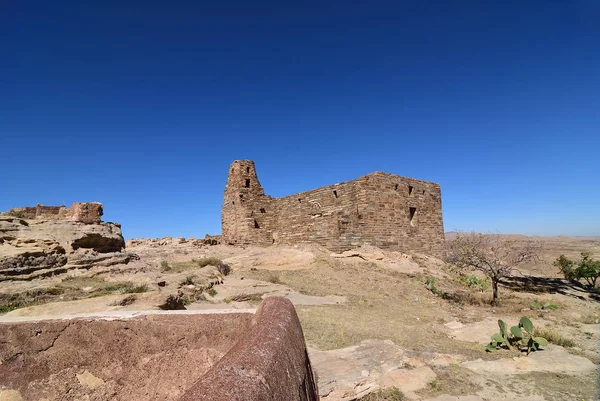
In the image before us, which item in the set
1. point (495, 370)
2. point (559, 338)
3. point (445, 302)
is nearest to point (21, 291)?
point (495, 370)

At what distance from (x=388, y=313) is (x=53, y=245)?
7946 millimetres

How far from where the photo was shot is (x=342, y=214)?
15.3 m

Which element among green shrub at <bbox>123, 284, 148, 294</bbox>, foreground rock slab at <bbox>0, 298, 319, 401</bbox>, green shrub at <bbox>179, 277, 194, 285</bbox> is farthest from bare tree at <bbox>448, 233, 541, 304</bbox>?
foreground rock slab at <bbox>0, 298, 319, 401</bbox>

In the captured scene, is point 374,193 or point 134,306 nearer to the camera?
point 134,306

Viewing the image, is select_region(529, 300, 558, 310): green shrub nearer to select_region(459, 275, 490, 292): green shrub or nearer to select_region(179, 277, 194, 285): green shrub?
select_region(459, 275, 490, 292): green shrub

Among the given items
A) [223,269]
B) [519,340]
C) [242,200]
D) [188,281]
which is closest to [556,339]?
[519,340]

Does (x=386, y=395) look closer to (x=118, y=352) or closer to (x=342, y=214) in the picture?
(x=118, y=352)

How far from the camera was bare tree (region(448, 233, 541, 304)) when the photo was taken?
9820 mm

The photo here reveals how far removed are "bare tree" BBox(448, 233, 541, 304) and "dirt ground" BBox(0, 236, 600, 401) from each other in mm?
932

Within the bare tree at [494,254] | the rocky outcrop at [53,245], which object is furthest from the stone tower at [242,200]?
the bare tree at [494,254]

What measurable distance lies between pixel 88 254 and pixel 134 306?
14.0ft

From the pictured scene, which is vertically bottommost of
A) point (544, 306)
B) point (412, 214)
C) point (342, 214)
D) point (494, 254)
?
point (544, 306)

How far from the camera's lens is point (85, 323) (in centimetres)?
245

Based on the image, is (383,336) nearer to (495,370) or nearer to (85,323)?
(495,370)
